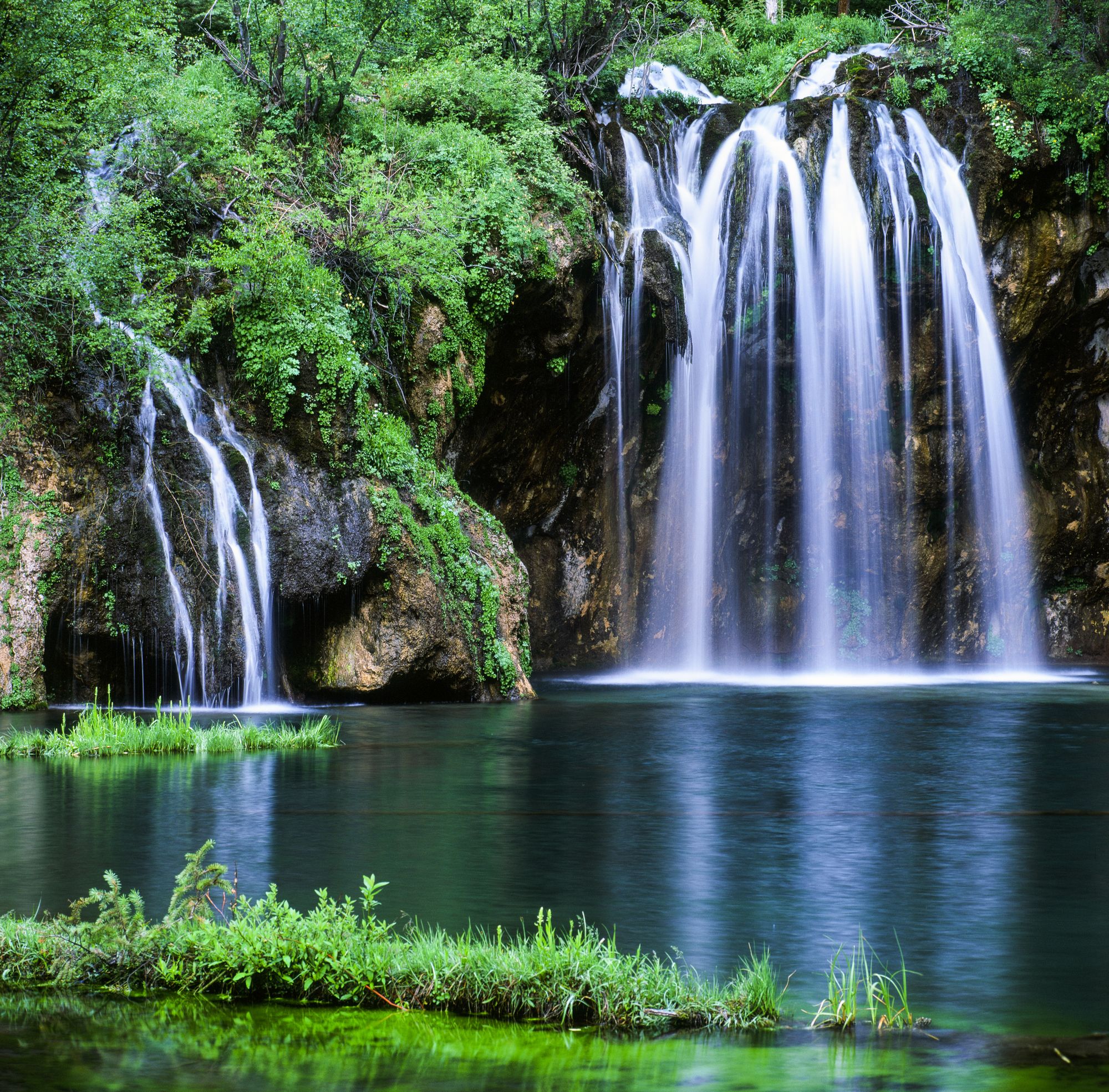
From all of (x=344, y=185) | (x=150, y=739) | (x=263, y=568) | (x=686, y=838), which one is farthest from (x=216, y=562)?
(x=686, y=838)

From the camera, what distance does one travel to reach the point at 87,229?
16.8 m

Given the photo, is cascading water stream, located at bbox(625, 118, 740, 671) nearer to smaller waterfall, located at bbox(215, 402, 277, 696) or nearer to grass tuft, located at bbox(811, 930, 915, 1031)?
smaller waterfall, located at bbox(215, 402, 277, 696)

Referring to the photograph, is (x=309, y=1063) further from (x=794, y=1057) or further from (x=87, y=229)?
(x=87, y=229)

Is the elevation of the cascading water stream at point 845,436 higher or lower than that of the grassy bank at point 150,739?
higher

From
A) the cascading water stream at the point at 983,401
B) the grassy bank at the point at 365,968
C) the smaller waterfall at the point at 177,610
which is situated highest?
the cascading water stream at the point at 983,401

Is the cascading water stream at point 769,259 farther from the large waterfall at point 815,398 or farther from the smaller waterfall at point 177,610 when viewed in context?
the smaller waterfall at point 177,610

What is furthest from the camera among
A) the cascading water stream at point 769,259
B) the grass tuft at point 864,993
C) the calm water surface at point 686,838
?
the cascading water stream at point 769,259

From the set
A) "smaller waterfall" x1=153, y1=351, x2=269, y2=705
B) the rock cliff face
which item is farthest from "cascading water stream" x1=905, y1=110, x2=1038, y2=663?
"smaller waterfall" x1=153, y1=351, x2=269, y2=705

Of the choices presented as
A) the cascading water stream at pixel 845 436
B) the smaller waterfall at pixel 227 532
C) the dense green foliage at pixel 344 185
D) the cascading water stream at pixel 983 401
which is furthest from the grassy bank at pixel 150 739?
the cascading water stream at pixel 983 401

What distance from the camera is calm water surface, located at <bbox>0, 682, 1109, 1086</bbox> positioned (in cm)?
576

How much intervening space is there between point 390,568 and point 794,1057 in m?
13.5

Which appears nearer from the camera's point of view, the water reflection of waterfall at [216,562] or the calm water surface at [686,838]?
the calm water surface at [686,838]

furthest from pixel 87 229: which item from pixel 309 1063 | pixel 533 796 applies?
pixel 309 1063

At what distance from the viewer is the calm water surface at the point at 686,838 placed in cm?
576
